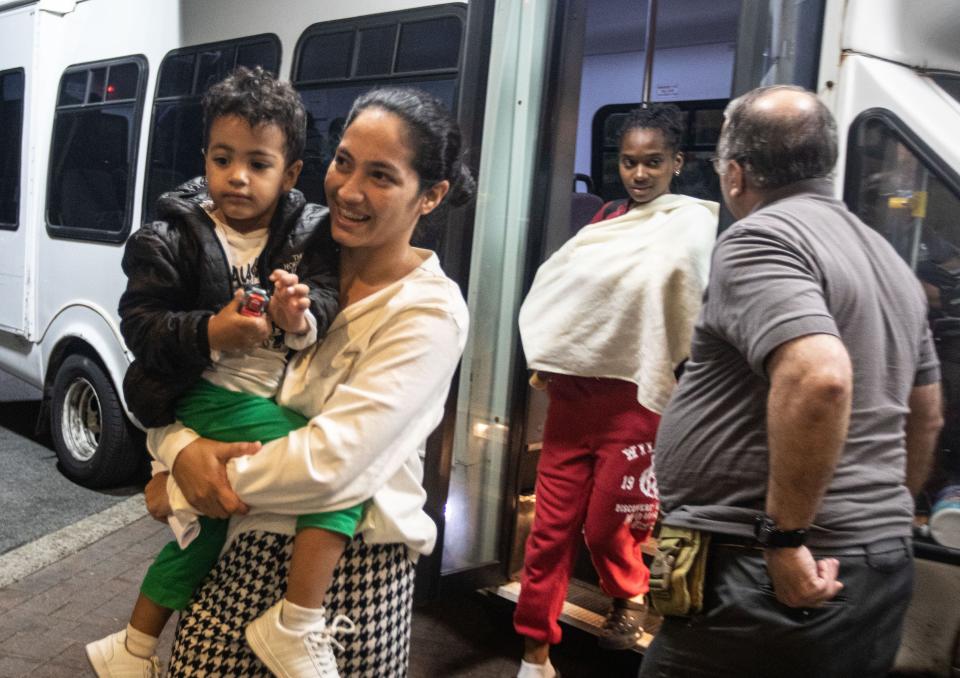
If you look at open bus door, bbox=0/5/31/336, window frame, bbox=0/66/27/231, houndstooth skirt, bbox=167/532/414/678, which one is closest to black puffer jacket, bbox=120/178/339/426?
houndstooth skirt, bbox=167/532/414/678

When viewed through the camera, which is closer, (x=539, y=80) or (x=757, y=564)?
(x=757, y=564)

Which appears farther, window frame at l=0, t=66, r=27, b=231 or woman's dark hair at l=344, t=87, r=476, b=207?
window frame at l=0, t=66, r=27, b=231

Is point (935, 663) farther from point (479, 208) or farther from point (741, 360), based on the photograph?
point (479, 208)

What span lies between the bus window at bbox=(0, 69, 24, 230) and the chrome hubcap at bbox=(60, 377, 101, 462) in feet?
3.70

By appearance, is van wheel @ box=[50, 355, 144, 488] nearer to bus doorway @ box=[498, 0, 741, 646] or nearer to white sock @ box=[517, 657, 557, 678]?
bus doorway @ box=[498, 0, 741, 646]

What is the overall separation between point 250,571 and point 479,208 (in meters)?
2.03

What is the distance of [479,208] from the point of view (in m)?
3.35

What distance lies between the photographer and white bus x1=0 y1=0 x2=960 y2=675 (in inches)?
95.4

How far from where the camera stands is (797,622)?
1.76 meters

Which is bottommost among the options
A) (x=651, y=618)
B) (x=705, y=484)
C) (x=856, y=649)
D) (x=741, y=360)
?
(x=651, y=618)

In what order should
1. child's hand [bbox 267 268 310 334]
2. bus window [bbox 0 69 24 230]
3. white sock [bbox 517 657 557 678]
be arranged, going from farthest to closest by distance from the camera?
1. bus window [bbox 0 69 24 230]
2. white sock [bbox 517 657 557 678]
3. child's hand [bbox 267 268 310 334]

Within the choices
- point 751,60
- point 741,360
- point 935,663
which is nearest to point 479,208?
point 751,60

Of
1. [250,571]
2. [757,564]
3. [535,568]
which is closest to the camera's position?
[250,571]

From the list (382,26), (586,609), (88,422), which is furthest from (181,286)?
(88,422)
